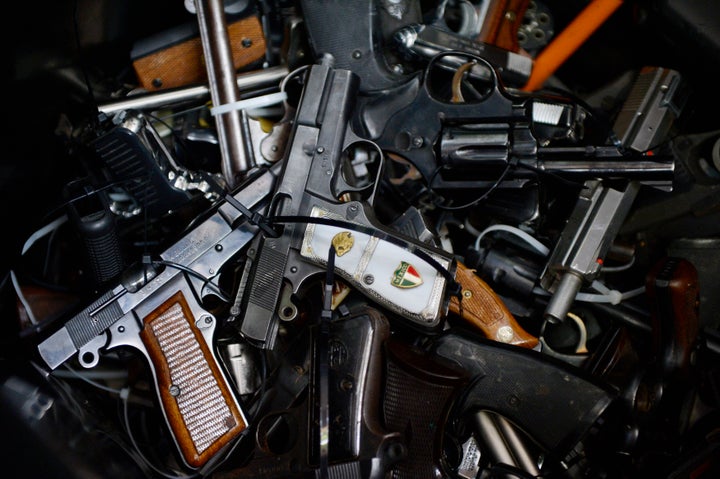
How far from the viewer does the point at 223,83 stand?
2.27 meters

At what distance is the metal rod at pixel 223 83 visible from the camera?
223 centimetres

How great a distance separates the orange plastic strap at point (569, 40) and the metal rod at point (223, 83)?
1131 mm

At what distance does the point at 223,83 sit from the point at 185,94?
0.16m

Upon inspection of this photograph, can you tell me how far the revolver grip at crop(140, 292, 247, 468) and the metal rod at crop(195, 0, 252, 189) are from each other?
531 mm

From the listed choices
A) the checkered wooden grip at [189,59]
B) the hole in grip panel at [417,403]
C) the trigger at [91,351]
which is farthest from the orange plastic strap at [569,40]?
the trigger at [91,351]

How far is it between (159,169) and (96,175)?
25 cm

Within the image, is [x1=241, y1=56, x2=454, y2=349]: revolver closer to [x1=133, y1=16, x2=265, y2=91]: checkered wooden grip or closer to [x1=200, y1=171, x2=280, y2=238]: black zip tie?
[x1=200, y1=171, x2=280, y2=238]: black zip tie

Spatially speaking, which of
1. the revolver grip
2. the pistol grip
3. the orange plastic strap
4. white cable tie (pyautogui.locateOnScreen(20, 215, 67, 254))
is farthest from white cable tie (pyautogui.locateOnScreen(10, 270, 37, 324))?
the orange plastic strap

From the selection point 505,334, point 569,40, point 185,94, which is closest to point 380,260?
point 505,334

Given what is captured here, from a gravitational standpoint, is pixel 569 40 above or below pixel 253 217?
above

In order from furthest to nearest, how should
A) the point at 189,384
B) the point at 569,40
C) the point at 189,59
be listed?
the point at 569,40
the point at 189,59
the point at 189,384

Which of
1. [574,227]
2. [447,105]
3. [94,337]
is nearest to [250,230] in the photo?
[94,337]

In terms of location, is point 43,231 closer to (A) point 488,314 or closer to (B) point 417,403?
(B) point 417,403

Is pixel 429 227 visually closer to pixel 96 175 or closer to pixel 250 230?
pixel 250 230
